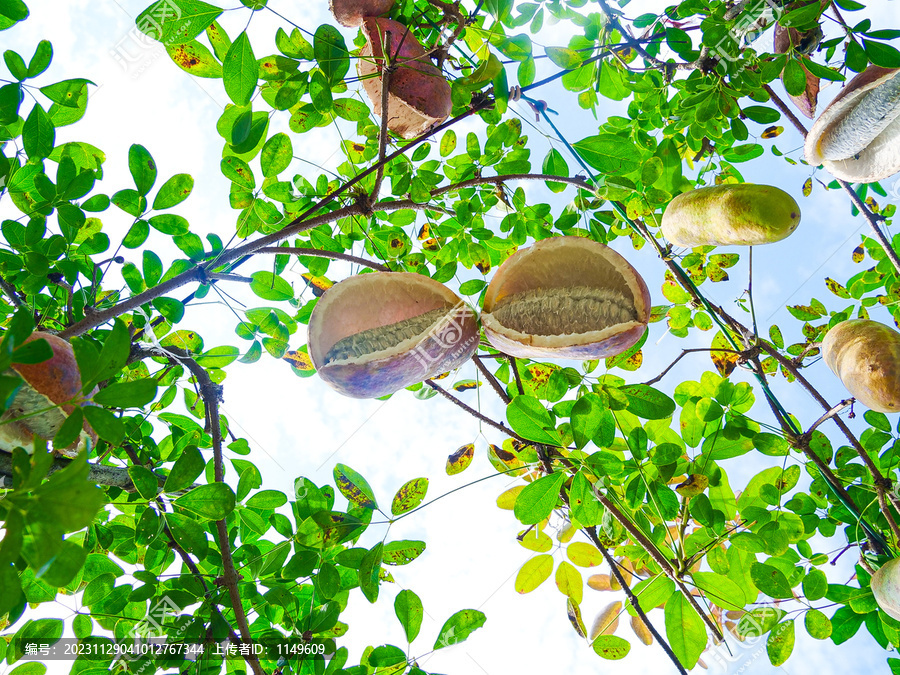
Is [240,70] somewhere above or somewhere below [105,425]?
above

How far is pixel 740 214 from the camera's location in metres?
0.85

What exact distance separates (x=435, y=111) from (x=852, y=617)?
54.5 inches

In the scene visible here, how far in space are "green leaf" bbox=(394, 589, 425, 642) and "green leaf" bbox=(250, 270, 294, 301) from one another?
27.0 inches

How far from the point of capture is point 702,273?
57.9 inches

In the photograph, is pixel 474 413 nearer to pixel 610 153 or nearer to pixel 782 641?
pixel 610 153

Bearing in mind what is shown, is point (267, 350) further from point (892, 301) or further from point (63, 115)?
point (892, 301)

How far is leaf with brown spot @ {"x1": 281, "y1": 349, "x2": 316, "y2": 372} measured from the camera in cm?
127

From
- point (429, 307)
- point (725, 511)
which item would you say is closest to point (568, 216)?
point (429, 307)

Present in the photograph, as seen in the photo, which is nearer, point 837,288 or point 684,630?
point 684,630

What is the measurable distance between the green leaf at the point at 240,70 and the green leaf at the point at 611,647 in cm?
123

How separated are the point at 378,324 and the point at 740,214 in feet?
→ 1.92

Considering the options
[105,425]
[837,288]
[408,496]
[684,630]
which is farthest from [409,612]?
[837,288]

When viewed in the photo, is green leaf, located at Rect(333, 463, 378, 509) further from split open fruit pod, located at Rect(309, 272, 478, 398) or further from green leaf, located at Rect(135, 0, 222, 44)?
green leaf, located at Rect(135, 0, 222, 44)

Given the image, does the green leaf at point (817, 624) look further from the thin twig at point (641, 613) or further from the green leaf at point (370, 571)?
the green leaf at point (370, 571)
